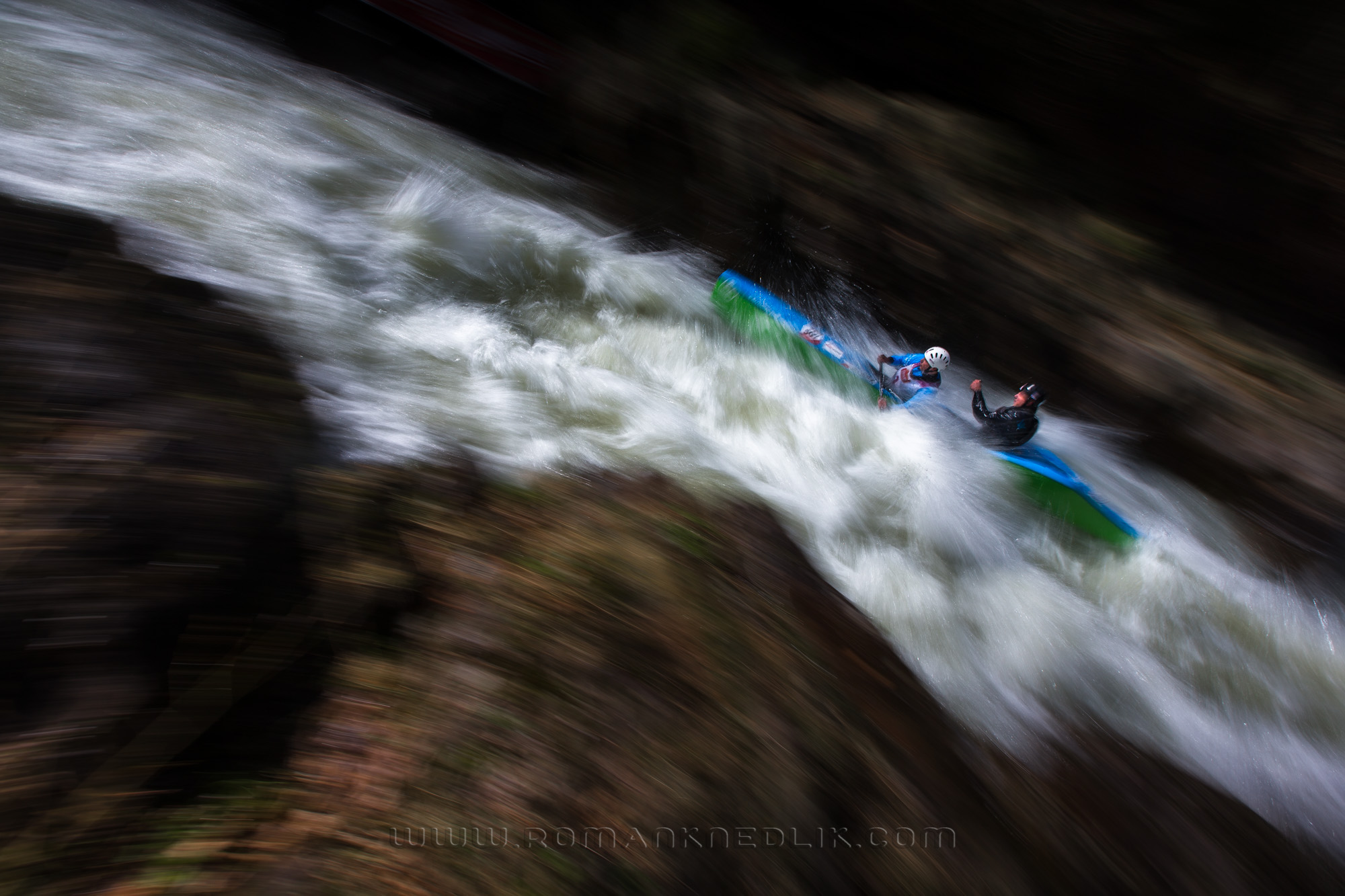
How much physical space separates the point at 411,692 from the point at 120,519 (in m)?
1.08

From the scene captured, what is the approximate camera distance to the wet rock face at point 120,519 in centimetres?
189

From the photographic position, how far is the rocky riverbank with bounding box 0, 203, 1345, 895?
1.88 metres

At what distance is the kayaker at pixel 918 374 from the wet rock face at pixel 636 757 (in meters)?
1.98

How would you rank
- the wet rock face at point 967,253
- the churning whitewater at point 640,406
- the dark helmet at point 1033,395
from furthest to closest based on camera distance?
1. the wet rock face at point 967,253
2. the dark helmet at point 1033,395
3. the churning whitewater at point 640,406

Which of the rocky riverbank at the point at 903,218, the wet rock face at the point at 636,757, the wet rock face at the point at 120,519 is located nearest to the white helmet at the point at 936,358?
the rocky riverbank at the point at 903,218

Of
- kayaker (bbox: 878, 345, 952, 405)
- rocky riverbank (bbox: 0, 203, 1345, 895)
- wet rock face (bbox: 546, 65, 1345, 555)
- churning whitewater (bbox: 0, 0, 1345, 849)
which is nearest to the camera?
rocky riverbank (bbox: 0, 203, 1345, 895)

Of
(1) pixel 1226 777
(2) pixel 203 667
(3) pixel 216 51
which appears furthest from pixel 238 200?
(1) pixel 1226 777

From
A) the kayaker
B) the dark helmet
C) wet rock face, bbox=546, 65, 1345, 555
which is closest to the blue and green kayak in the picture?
the kayaker

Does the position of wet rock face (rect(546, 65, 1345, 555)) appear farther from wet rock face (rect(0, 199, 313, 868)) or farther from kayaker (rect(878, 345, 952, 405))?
wet rock face (rect(0, 199, 313, 868))

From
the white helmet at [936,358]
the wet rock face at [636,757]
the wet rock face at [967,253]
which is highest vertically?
the wet rock face at [967,253]

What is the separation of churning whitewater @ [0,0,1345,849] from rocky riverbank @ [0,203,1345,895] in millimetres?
435

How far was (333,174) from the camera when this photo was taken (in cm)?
510

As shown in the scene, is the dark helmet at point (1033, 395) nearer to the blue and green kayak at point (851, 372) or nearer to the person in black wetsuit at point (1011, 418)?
the person in black wetsuit at point (1011, 418)

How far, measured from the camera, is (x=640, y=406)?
4.29 meters
